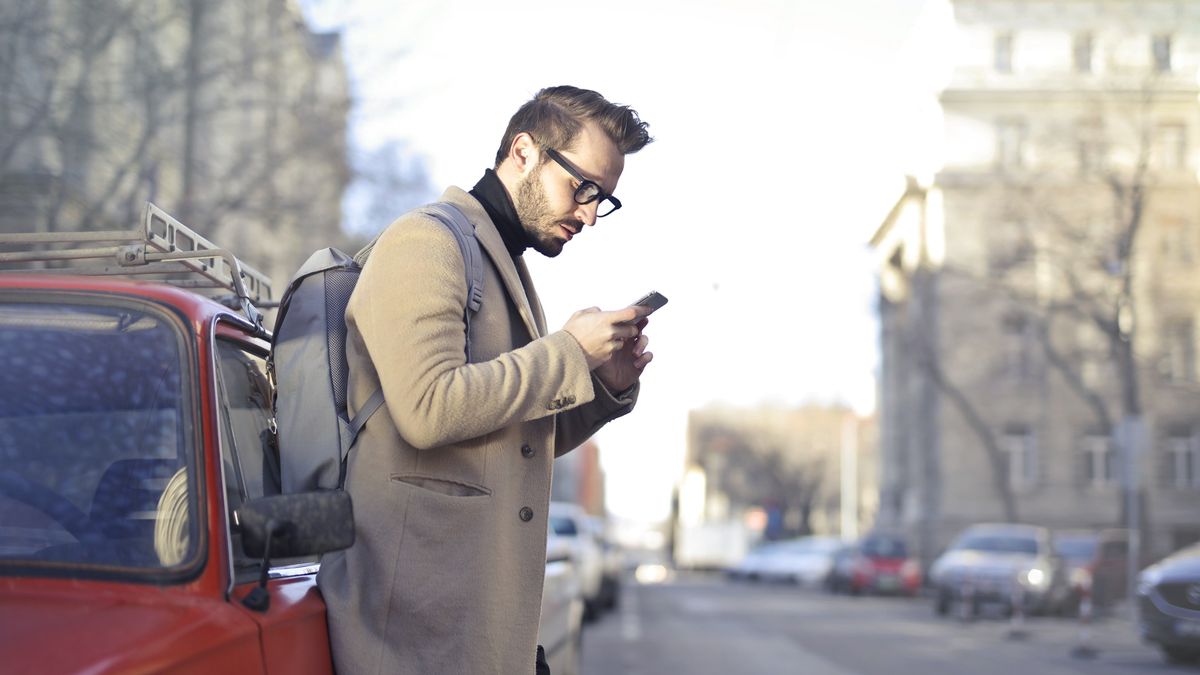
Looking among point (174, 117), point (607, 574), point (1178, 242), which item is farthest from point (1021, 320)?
point (174, 117)

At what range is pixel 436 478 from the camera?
267 cm

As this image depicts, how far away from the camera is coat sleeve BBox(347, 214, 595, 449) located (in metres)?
2.57

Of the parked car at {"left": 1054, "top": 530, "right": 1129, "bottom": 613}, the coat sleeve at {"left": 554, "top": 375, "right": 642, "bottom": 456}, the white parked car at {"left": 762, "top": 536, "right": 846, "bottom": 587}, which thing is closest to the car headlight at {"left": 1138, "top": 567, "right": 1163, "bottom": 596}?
the parked car at {"left": 1054, "top": 530, "right": 1129, "bottom": 613}

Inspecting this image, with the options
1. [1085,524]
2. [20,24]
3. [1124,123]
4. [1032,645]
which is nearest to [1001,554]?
[1032,645]

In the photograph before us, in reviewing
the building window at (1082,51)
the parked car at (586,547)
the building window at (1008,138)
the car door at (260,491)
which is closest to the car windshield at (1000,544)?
the parked car at (586,547)

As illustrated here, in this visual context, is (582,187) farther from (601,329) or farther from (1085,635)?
(1085,635)

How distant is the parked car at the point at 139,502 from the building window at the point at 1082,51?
2181 inches

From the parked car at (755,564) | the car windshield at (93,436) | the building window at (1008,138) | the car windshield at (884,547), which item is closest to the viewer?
the car windshield at (93,436)

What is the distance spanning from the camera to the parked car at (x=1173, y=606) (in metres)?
14.9

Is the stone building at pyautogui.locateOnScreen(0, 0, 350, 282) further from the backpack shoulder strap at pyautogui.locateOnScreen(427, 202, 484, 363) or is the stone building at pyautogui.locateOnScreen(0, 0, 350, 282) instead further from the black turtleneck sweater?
the backpack shoulder strap at pyautogui.locateOnScreen(427, 202, 484, 363)

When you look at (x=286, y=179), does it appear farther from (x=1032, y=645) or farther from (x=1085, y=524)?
(x=1085, y=524)

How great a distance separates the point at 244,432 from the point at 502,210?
71 centimetres

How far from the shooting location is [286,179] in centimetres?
2262

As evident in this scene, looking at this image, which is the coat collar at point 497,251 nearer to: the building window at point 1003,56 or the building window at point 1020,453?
the building window at point 1020,453
